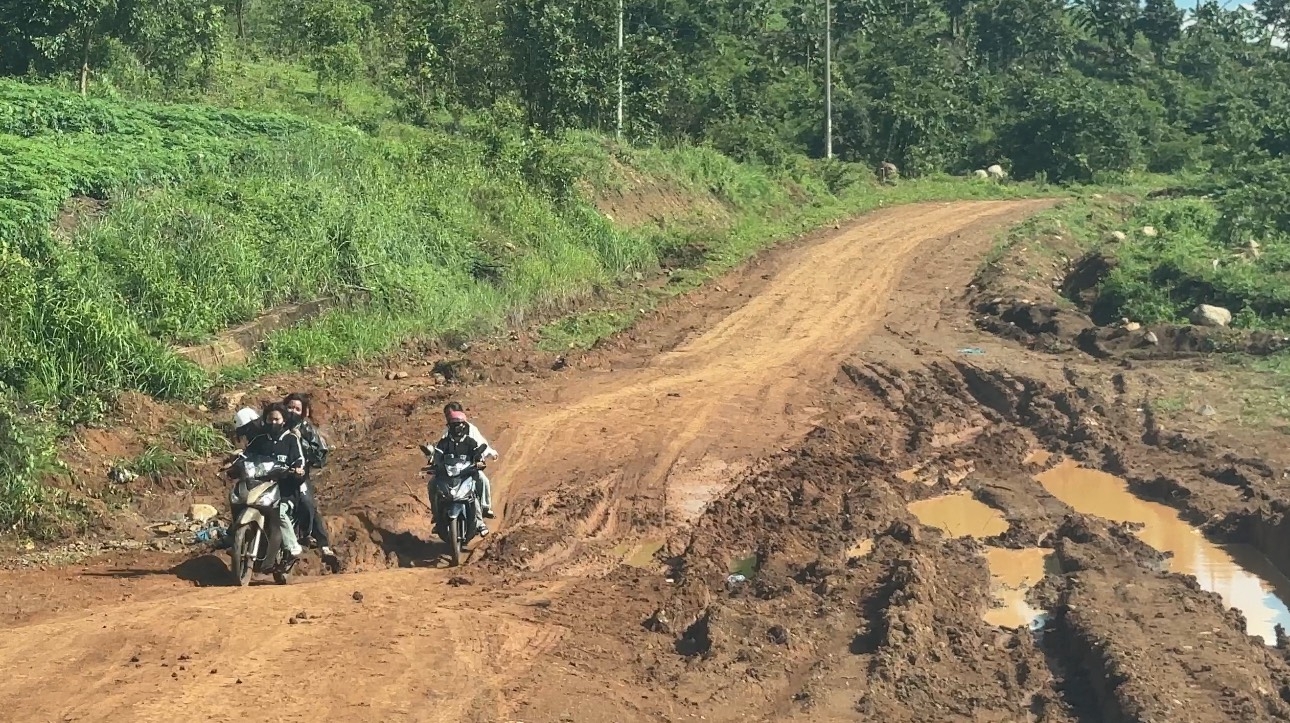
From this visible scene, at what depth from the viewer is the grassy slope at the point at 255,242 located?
1133 cm

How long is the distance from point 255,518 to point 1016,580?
5.73 metres

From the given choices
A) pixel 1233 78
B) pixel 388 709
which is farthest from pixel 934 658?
pixel 1233 78

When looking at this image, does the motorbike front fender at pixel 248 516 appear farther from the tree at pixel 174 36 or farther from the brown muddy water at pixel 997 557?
the tree at pixel 174 36

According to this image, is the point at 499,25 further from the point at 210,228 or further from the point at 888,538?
the point at 888,538

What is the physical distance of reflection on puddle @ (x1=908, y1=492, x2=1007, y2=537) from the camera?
1059cm

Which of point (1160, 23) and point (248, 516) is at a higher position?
point (1160, 23)

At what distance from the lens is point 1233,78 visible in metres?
54.9

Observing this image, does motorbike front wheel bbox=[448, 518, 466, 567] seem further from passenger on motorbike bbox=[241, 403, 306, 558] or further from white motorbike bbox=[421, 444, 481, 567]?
passenger on motorbike bbox=[241, 403, 306, 558]

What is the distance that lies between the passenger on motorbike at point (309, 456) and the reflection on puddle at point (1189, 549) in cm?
675

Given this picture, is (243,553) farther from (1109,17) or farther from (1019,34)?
(1109,17)

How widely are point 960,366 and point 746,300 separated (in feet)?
15.8

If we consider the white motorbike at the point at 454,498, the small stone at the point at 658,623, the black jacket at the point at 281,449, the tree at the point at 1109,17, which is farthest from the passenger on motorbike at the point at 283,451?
the tree at the point at 1109,17

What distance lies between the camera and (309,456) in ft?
29.5

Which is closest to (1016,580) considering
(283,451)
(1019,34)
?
(283,451)
